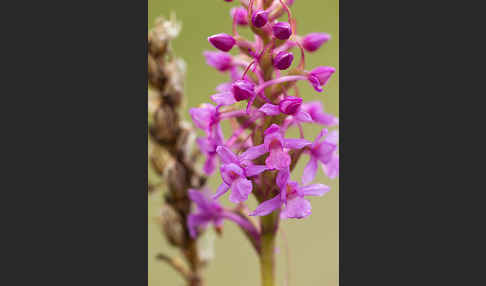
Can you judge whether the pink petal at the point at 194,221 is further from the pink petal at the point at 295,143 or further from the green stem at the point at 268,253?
the pink petal at the point at 295,143

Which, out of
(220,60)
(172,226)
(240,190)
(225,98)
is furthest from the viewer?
(172,226)

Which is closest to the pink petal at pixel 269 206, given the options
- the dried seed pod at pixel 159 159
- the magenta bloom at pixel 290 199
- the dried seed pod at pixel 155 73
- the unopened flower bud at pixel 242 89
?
the magenta bloom at pixel 290 199

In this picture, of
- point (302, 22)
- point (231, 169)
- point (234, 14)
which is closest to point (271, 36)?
point (234, 14)

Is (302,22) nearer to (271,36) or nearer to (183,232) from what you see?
(271,36)

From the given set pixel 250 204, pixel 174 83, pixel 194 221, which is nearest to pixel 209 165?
pixel 194 221

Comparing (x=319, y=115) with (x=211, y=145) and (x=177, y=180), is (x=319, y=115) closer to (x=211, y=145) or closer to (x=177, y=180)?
(x=211, y=145)
